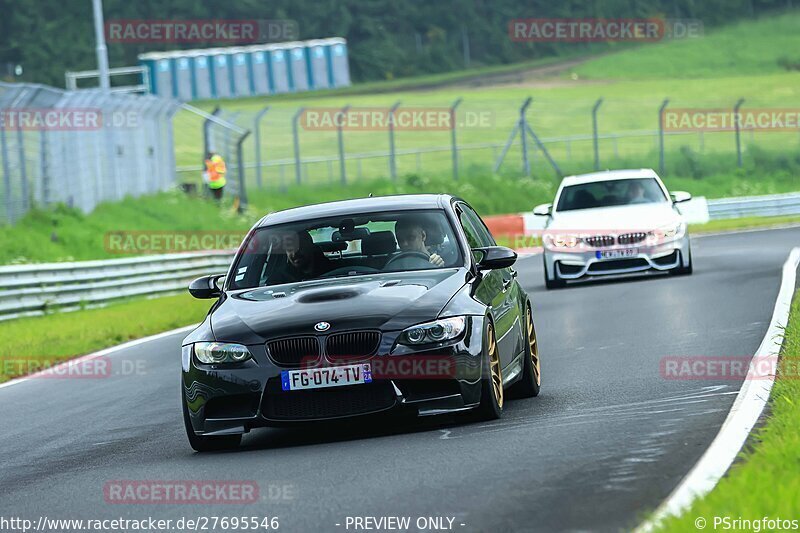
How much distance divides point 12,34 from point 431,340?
80557 mm

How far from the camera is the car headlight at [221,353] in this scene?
869cm

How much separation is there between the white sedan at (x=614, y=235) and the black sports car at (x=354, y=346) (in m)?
10.5

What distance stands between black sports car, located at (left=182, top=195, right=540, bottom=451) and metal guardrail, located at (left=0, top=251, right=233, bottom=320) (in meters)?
12.0

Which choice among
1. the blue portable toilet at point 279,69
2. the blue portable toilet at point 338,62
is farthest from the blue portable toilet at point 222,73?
the blue portable toilet at point 338,62

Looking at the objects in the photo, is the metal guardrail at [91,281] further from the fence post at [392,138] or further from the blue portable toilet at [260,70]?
the blue portable toilet at [260,70]

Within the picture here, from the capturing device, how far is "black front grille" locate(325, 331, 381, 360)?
8.57m

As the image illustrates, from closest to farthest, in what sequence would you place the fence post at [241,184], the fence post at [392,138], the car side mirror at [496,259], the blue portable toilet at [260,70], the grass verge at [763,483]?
the grass verge at [763,483], the car side mirror at [496,259], the fence post at [241,184], the fence post at [392,138], the blue portable toilet at [260,70]

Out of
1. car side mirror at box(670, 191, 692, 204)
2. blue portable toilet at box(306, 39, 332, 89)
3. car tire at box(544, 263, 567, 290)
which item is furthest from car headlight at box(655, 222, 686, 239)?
blue portable toilet at box(306, 39, 332, 89)

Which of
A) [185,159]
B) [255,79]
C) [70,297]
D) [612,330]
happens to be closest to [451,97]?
[255,79]

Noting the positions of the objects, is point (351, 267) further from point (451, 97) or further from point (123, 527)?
point (451, 97)

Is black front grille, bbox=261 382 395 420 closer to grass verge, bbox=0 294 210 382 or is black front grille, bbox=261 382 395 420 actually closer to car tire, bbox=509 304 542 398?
car tire, bbox=509 304 542 398

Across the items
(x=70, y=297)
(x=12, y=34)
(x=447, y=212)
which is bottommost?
(x=70, y=297)

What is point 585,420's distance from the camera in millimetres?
8875

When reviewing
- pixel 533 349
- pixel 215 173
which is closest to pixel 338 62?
pixel 215 173
